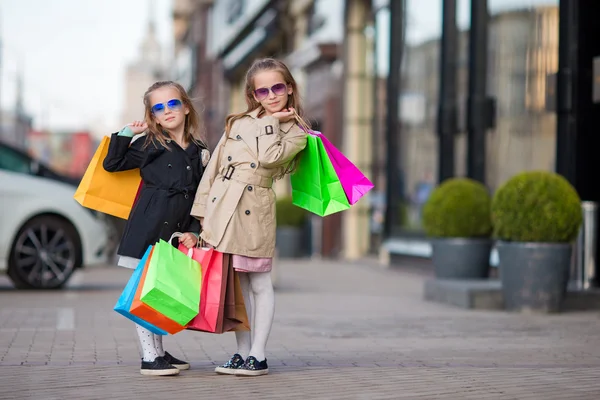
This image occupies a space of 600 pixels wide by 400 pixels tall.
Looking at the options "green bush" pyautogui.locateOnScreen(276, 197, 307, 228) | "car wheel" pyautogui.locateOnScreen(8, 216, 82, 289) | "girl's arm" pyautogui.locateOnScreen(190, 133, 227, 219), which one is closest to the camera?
"girl's arm" pyautogui.locateOnScreen(190, 133, 227, 219)

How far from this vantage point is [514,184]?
10.8 metres

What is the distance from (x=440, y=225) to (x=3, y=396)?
24.9ft

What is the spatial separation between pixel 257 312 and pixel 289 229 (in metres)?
18.7

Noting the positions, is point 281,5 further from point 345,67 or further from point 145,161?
point 145,161

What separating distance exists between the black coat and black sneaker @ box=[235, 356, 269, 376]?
→ 760 millimetres

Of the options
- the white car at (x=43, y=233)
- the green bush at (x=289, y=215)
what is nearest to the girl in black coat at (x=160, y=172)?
the white car at (x=43, y=233)

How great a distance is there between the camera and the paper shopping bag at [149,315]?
606 centimetres

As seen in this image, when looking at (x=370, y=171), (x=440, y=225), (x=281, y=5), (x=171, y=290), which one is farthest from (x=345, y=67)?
(x=171, y=290)

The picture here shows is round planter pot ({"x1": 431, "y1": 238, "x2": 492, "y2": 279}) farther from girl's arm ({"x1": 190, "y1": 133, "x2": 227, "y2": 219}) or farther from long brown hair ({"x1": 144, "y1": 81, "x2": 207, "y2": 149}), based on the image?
girl's arm ({"x1": 190, "y1": 133, "x2": 227, "y2": 219})

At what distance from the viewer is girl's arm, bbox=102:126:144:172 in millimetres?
6543

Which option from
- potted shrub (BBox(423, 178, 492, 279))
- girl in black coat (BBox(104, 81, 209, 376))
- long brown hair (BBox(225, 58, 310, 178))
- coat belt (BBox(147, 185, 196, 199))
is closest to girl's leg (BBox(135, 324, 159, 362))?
girl in black coat (BBox(104, 81, 209, 376))

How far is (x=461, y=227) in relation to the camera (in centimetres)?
1254

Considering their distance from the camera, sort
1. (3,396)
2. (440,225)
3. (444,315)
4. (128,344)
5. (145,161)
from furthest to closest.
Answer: (440,225), (444,315), (128,344), (145,161), (3,396)

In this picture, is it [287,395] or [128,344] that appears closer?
[287,395]
